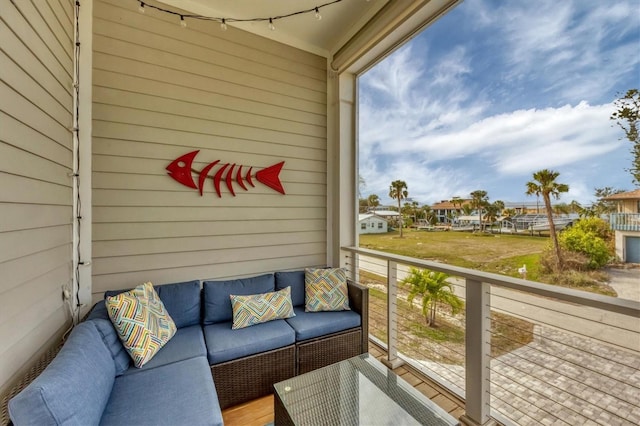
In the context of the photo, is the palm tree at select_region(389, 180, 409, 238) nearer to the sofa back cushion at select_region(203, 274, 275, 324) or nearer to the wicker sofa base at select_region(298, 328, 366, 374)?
the wicker sofa base at select_region(298, 328, 366, 374)

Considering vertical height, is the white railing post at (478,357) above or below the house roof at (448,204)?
below

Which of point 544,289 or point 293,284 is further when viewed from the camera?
point 293,284

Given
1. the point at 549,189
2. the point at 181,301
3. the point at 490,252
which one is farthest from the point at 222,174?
the point at 549,189

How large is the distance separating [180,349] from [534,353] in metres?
2.29

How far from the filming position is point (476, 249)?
193 cm

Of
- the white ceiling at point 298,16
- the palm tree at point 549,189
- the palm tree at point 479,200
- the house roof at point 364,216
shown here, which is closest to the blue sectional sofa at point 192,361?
the house roof at point 364,216

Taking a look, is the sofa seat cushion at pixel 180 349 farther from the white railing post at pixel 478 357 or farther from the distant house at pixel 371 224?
the distant house at pixel 371 224

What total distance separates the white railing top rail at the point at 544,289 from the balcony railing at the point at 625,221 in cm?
35

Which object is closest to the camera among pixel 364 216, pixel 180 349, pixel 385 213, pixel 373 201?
pixel 180 349

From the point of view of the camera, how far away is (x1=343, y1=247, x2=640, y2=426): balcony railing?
1306 millimetres

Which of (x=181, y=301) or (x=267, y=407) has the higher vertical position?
(x=181, y=301)

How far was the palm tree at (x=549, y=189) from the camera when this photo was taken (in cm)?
150

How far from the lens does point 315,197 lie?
3.11m

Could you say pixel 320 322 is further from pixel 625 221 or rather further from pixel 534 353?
pixel 625 221
